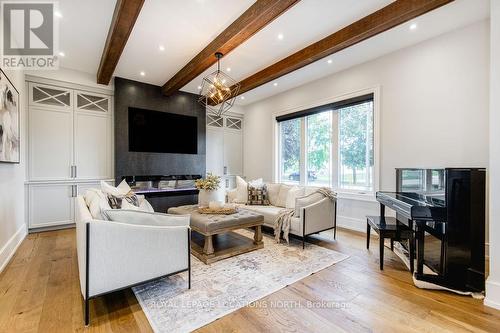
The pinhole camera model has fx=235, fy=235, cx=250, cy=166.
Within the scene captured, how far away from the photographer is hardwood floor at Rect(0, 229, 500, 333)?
1738 millimetres

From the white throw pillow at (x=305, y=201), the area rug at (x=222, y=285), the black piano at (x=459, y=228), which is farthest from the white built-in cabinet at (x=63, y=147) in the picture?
the black piano at (x=459, y=228)

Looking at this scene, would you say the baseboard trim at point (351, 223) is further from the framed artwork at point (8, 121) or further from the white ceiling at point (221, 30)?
the framed artwork at point (8, 121)

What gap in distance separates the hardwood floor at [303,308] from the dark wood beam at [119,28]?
2.83 metres

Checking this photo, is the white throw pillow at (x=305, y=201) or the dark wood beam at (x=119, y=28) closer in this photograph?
the dark wood beam at (x=119, y=28)

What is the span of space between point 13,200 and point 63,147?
1.40 metres

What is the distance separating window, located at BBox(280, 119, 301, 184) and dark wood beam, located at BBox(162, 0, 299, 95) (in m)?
2.56

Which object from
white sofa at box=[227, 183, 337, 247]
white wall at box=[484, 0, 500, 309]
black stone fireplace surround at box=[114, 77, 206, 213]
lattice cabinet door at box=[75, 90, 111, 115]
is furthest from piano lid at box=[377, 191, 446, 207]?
lattice cabinet door at box=[75, 90, 111, 115]

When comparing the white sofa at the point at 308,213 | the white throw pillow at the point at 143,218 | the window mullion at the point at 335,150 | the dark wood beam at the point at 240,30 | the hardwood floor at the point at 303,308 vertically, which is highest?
the dark wood beam at the point at 240,30

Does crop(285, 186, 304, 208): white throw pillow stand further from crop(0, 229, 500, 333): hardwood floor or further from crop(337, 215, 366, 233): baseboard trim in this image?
crop(0, 229, 500, 333): hardwood floor

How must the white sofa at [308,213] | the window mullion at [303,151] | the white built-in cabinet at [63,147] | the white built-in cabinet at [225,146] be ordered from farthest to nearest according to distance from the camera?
the white built-in cabinet at [225,146], the window mullion at [303,151], the white built-in cabinet at [63,147], the white sofa at [308,213]

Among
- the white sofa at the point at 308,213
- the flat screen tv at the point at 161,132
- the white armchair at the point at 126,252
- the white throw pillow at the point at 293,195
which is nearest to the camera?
the white armchair at the point at 126,252

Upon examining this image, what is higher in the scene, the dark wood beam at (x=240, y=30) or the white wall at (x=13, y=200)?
the dark wood beam at (x=240, y=30)

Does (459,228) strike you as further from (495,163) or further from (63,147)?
(63,147)

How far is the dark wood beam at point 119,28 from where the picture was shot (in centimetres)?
242
